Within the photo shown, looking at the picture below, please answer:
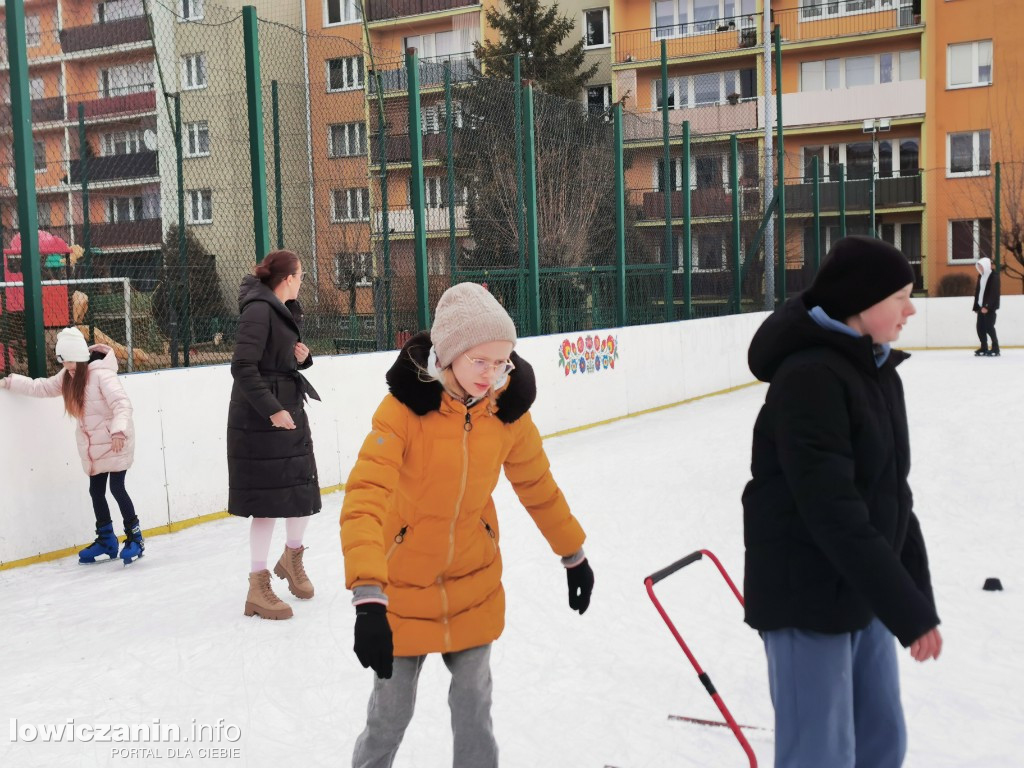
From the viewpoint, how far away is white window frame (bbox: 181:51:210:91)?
9282 mm

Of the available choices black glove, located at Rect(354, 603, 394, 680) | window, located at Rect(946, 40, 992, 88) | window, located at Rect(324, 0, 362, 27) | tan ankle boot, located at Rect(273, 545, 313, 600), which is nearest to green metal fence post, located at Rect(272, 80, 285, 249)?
tan ankle boot, located at Rect(273, 545, 313, 600)

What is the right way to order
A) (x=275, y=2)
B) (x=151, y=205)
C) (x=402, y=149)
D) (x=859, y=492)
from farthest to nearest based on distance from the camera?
(x=275, y=2), (x=151, y=205), (x=402, y=149), (x=859, y=492)

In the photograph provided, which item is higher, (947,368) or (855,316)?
(855,316)

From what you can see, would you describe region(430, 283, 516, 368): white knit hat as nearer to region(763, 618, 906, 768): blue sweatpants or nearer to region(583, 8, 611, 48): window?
region(763, 618, 906, 768): blue sweatpants

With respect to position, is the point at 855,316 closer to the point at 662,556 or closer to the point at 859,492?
the point at 859,492

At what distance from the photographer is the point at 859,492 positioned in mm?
2271

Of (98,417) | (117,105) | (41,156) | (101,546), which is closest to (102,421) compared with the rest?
(98,417)

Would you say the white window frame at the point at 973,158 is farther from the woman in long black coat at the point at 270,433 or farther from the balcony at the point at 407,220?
the woman in long black coat at the point at 270,433

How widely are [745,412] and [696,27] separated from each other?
24.7 metres

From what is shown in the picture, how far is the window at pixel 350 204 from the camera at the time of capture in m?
10.2

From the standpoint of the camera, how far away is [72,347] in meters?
5.73

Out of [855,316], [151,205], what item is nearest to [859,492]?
[855,316]

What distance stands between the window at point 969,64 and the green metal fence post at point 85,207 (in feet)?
79.4

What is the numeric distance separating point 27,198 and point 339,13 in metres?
28.8
